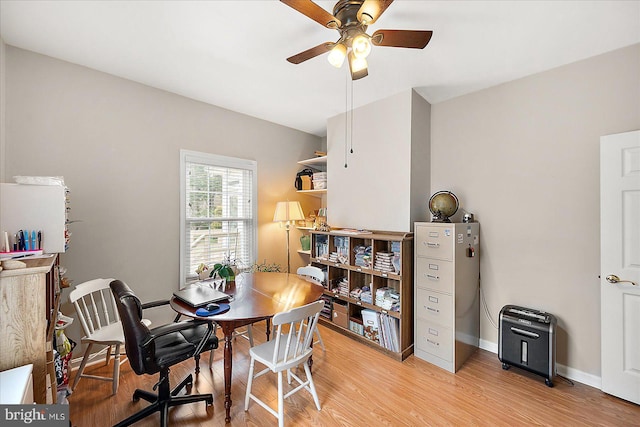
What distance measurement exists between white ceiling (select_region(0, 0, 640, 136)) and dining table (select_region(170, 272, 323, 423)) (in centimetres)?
202

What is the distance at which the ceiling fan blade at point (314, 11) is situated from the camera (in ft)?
4.21

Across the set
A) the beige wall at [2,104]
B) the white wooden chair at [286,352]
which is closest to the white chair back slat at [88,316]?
the beige wall at [2,104]

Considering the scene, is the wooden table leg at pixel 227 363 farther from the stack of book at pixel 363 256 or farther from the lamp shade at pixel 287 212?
the lamp shade at pixel 287 212

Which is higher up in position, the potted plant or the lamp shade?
the lamp shade

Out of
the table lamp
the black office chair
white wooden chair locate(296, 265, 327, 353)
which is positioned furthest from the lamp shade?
the black office chair

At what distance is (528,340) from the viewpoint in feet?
7.34

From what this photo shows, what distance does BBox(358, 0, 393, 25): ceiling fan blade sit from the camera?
1.27 metres

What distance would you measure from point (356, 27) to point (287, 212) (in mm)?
2507

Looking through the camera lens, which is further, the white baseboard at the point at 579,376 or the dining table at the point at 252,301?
the white baseboard at the point at 579,376

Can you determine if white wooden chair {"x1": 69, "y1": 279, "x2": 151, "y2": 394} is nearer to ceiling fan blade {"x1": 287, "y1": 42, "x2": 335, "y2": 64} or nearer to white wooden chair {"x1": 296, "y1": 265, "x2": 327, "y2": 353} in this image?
white wooden chair {"x1": 296, "y1": 265, "x2": 327, "y2": 353}

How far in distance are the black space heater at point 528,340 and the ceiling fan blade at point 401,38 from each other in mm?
2424

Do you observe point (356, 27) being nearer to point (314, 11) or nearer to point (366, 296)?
point (314, 11)

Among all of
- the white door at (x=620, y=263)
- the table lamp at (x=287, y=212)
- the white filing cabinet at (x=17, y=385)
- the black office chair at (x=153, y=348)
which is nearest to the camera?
the white filing cabinet at (x=17, y=385)

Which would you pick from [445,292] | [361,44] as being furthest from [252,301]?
[361,44]
